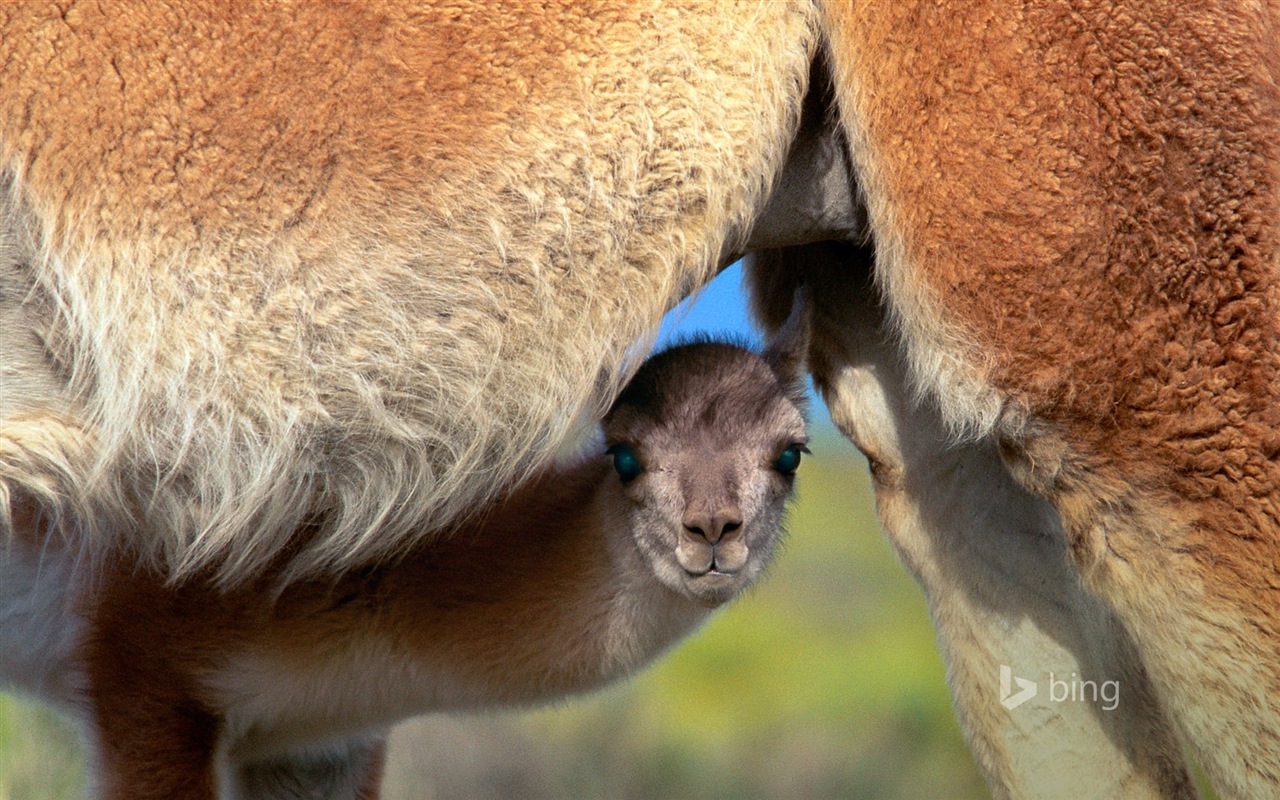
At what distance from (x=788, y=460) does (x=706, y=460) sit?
283mm

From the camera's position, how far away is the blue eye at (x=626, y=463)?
3340mm

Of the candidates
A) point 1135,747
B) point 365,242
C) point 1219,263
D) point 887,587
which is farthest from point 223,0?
point 887,587

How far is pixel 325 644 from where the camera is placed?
3365mm

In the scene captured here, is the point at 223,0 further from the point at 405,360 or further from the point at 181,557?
the point at 181,557

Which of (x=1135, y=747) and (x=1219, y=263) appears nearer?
(x=1219, y=263)

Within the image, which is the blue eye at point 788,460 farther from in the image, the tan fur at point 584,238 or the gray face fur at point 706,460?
the tan fur at point 584,238

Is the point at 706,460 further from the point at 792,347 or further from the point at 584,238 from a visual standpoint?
the point at 584,238

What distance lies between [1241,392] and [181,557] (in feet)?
7.02

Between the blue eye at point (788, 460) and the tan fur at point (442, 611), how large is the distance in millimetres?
18

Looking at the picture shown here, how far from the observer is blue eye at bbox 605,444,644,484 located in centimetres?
334

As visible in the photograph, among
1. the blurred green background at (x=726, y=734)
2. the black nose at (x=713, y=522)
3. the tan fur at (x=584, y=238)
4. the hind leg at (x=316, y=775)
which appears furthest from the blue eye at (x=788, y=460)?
the hind leg at (x=316, y=775)

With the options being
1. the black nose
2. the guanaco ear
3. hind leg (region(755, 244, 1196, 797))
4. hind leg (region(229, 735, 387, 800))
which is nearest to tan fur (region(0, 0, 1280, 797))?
the black nose

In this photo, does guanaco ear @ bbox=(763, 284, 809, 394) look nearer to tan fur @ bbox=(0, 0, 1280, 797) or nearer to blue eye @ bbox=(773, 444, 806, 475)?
blue eye @ bbox=(773, 444, 806, 475)

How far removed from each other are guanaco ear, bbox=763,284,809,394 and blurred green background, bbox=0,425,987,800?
0.87 ft
